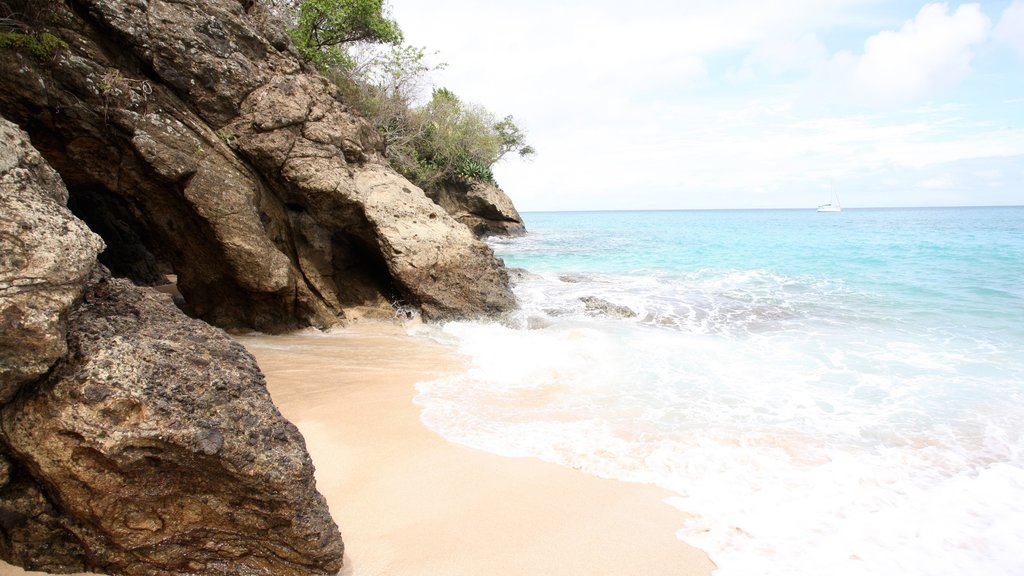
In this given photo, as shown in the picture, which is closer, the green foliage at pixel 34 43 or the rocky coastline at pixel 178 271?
the rocky coastline at pixel 178 271

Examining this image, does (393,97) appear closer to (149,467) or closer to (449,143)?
(449,143)

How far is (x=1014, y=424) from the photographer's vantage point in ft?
19.3

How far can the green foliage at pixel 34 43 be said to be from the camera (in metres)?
5.61

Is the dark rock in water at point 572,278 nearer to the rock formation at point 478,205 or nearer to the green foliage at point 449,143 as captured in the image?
the green foliage at point 449,143

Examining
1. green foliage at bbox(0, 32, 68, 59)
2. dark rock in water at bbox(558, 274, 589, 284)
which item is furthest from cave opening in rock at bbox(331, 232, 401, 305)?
dark rock in water at bbox(558, 274, 589, 284)

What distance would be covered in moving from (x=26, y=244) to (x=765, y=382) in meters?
7.26

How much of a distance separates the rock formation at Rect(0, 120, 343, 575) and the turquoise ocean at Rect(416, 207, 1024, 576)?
220cm

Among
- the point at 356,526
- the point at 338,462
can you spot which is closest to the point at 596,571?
the point at 356,526

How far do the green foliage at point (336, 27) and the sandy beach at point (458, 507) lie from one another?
9.84 m

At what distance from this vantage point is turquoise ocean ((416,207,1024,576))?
3.80m

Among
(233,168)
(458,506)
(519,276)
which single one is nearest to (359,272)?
(233,168)

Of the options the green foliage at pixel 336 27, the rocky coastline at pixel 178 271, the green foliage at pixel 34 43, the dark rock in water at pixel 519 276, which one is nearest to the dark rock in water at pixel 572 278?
the dark rock in water at pixel 519 276

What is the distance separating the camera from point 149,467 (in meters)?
2.63

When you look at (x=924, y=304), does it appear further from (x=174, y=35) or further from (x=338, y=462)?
(x=174, y=35)
